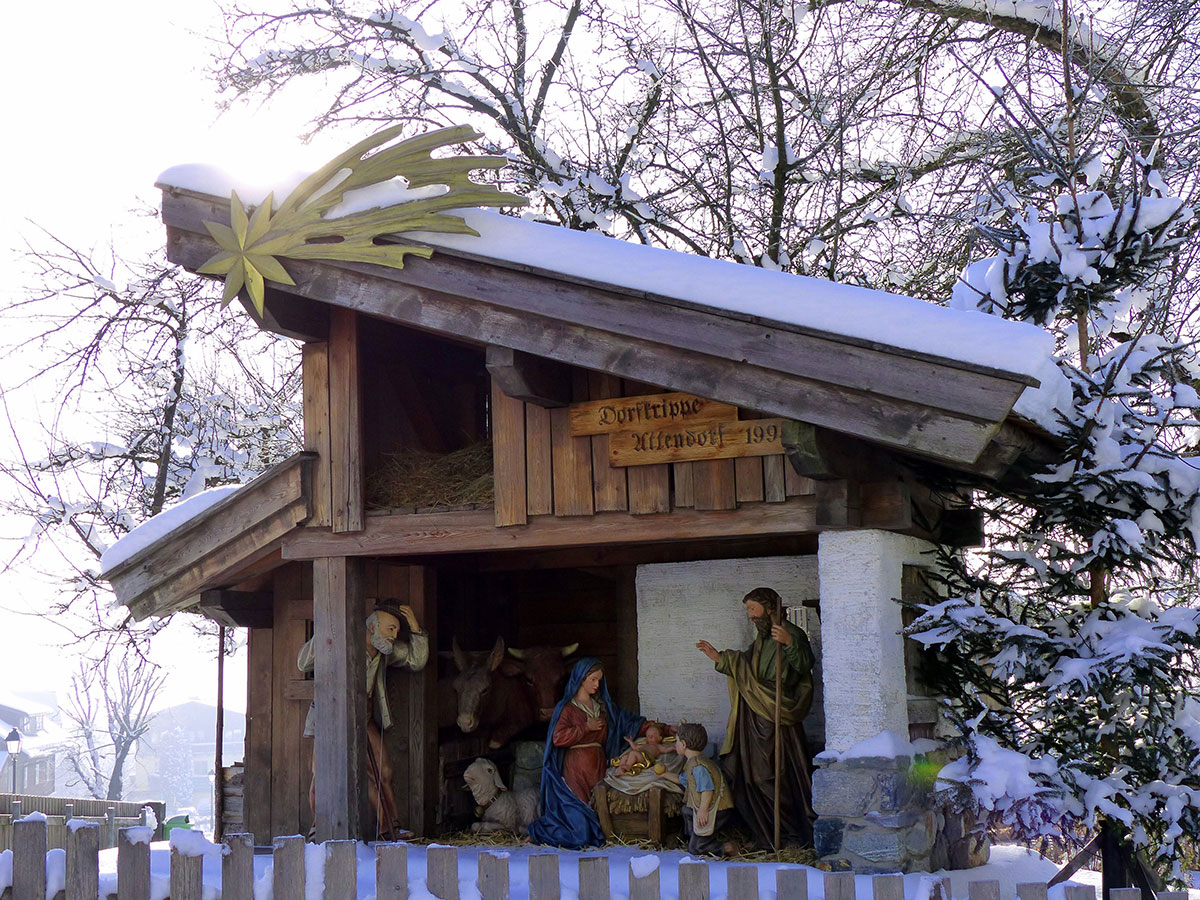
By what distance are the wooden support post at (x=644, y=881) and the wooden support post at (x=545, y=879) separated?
0.29 meters

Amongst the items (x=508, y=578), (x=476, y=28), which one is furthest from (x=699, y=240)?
(x=508, y=578)

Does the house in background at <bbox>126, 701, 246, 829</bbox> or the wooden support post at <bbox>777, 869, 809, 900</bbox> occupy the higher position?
the wooden support post at <bbox>777, 869, 809, 900</bbox>

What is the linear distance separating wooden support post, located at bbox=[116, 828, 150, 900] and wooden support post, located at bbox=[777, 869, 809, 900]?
2.61 metres

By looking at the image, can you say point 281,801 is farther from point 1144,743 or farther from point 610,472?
point 1144,743

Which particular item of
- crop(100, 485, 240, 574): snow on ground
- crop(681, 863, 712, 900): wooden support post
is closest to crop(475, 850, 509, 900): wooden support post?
crop(681, 863, 712, 900): wooden support post

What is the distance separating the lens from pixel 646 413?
262 inches

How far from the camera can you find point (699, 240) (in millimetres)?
12547

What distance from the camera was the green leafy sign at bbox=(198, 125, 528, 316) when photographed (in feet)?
22.0

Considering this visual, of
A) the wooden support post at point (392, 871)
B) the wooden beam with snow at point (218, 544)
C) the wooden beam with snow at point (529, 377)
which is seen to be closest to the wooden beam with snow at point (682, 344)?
the wooden beam with snow at point (529, 377)

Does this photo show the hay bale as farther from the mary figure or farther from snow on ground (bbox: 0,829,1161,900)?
snow on ground (bbox: 0,829,1161,900)

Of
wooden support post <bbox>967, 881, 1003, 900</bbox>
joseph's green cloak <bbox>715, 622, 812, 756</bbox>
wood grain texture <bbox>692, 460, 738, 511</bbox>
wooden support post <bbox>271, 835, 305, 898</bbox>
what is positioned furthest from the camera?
joseph's green cloak <bbox>715, 622, 812, 756</bbox>

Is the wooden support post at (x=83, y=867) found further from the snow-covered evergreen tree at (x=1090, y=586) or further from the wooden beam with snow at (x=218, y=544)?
the snow-covered evergreen tree at (x=1090, y=586)

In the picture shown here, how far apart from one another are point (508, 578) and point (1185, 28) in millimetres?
6073

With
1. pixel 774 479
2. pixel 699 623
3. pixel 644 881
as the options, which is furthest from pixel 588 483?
pixel 644 881
